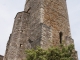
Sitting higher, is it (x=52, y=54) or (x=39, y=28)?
(x=39, y=28)

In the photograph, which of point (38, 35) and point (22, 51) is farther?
point (22, 51)

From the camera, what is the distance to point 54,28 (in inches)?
531

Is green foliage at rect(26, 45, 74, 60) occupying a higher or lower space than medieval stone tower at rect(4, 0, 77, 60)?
lower

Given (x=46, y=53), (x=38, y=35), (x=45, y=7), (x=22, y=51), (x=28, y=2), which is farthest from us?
(x=28, y=2)

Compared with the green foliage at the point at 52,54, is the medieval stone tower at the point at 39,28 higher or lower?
higher

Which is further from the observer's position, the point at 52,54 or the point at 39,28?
the point at 39,28

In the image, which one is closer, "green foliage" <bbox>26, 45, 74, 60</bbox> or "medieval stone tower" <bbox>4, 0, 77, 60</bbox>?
"green foliage" <bbox>26, 45, 74, 60</bbox>

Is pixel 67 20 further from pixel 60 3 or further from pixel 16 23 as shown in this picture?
pixel 16 23

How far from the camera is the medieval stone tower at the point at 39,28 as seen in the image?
12.3 m

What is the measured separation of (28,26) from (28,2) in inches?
133

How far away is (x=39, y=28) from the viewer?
40.8 feet

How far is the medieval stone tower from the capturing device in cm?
1231

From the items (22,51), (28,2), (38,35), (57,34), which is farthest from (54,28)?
(28,2)

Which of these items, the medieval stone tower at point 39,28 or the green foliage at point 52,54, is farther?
the medieval stone tower at point 39,28
